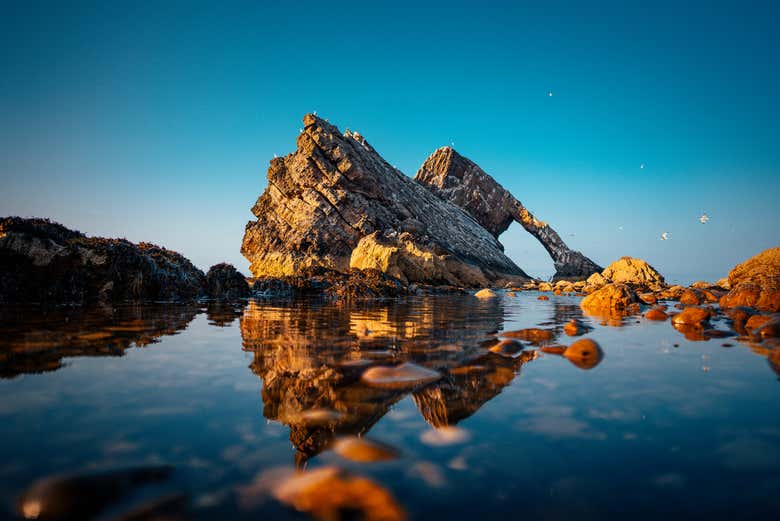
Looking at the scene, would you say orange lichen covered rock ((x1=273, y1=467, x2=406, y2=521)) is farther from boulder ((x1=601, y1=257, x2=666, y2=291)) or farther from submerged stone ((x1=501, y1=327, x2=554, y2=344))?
boulder ((x1=601, y1=257, x2=666, y2=291))

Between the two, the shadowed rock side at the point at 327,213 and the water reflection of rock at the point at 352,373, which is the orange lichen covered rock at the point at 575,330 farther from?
the shadowed rock side at the point at 327,213

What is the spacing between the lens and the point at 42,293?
858 cm

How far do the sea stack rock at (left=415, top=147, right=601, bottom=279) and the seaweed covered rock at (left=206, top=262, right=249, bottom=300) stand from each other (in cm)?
5785

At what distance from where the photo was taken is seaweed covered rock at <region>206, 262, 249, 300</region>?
13094 mm

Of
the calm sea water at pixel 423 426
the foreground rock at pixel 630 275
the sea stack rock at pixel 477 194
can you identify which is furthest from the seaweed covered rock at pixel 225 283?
the sea stack rock at pixel 477 194

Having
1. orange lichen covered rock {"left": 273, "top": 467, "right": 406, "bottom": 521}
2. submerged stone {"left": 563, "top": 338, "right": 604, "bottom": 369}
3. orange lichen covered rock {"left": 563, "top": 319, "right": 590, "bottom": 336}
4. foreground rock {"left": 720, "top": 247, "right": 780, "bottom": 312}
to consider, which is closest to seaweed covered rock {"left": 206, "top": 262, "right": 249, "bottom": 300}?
orange lichen covered rock {"left": 563, "top": 319, "right": 590, "bottom": 336}

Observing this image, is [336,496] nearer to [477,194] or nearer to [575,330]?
[575,330]

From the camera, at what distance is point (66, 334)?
4477 mm

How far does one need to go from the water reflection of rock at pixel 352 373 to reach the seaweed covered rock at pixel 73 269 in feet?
19.7

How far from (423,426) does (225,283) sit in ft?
42.2

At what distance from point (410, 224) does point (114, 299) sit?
34.7 metres

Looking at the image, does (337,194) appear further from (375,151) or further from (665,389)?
(665,389)

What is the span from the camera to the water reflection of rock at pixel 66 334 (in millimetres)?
3239

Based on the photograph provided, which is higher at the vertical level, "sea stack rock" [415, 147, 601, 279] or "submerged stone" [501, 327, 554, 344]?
"sea stack rock" [415, 147, 601, 279]
